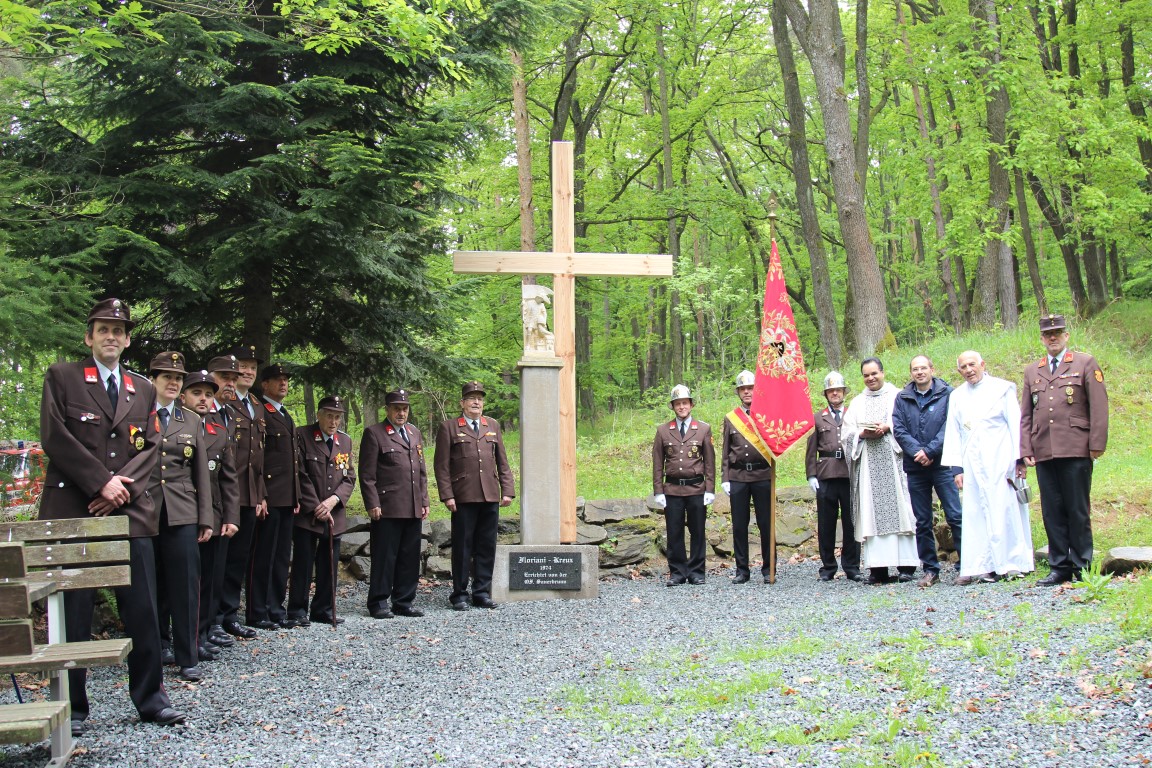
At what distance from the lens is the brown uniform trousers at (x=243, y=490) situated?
22.7ft

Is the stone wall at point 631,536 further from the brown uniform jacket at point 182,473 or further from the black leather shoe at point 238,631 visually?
the brown uniform jacket at point 182,473

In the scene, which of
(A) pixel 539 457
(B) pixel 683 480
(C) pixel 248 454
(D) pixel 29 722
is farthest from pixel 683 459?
(D) pixel 29 722

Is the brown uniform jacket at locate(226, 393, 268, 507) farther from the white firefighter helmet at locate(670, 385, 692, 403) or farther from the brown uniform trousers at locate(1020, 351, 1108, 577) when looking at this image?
the brown uniform trousers at locate(1020, 351, 1108, 577)

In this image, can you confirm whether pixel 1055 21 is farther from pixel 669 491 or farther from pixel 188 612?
pixel 188 612

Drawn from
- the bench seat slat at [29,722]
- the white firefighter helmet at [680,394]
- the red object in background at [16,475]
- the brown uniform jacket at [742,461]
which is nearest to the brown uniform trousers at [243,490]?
the red object in background at [16,475]

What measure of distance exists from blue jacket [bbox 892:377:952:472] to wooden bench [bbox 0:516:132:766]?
20.0ft

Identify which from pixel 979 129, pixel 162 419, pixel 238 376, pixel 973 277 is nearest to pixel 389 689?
pixel 162 419

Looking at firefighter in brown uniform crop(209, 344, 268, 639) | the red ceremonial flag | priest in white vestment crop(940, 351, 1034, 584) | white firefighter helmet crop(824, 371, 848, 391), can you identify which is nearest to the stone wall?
the red ceremonial flag

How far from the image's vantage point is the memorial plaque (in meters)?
8.49

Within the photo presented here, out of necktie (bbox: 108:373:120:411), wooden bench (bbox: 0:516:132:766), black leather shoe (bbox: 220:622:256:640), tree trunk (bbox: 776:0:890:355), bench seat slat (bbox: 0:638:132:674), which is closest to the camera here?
wooden bench (bbox: 0:516:132:766)

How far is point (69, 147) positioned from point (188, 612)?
476 cm

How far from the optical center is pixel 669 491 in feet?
30.6

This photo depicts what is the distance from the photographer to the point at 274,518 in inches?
288

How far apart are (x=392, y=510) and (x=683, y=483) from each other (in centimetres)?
295
